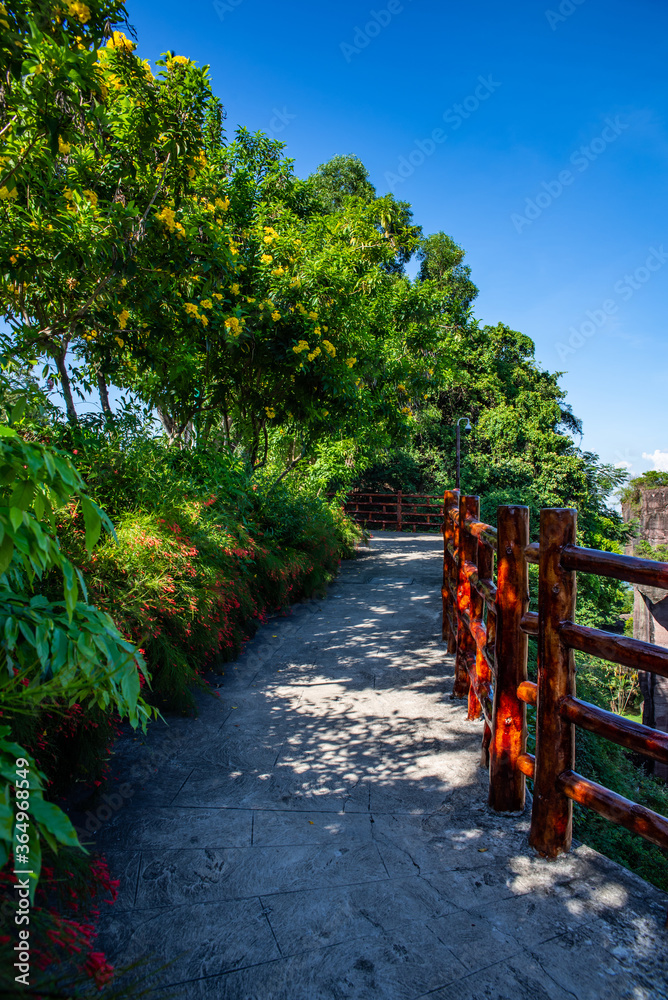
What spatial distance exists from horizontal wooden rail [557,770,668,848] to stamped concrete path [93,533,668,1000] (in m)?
0.32

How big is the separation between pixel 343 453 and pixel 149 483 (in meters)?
9.42

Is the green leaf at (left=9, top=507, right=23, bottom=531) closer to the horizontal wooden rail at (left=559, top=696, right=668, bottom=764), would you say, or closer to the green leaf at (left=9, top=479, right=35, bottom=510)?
the green leaf at (left=9, top=479, right=35, bottom=510)

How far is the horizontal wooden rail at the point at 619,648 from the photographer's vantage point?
1.80 meters

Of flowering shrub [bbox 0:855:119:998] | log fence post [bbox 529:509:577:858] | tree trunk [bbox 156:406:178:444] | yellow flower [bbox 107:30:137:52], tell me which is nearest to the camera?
flowering shrub [bbox 0:855:119:998]

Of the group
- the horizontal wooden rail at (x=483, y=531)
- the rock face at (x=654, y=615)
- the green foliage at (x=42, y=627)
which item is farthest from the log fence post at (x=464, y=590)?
the rock face at (x=654, y=615)

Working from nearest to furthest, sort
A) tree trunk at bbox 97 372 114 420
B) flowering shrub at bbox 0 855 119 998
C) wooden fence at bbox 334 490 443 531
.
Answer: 1. flowering shrub at bbox 0 855 119 998
2. tree trunk at bbox 97 372 114 420
3. wooden fence at bbox 334 490 443 531

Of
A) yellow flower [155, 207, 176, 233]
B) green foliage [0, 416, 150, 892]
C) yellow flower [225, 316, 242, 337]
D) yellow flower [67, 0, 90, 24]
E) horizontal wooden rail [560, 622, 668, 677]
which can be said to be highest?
yellow flower [67, 0, 90, 24]

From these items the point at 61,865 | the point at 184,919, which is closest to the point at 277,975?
the point at 184,919

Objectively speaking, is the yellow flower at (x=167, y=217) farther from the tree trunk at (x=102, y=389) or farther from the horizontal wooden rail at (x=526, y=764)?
the horizontal wooden rail at (x=526, y=764)

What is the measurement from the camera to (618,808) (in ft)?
6.54

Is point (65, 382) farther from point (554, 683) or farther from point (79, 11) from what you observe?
point (554, 683)

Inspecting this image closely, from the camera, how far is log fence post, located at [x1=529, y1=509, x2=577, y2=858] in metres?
2.25

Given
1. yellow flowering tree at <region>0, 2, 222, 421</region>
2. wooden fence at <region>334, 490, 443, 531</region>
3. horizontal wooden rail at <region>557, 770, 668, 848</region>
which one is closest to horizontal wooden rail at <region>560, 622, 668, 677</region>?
horizontal wooden rail at <region>557, 770, 668, 848</region>

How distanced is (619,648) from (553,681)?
0.37 metres
